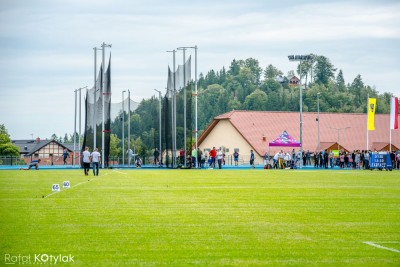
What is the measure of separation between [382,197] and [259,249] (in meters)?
13.8

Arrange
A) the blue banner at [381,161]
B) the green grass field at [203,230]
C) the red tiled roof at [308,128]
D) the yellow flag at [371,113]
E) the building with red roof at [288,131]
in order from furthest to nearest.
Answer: the red tiled roof at [308,128] < the building with red roof at [288,131] < the yellow flag at [371,113] < the blue banner at [381,161] < the green grass field at [203,230]

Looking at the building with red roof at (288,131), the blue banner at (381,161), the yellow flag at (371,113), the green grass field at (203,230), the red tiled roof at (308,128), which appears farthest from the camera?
the red tiled roof at (308,128)

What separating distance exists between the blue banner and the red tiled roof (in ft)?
146

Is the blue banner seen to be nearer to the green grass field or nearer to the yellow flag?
the yellow flag

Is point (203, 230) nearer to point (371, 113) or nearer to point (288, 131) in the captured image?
point (371, 113)

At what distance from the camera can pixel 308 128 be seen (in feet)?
381

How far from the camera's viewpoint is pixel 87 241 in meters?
13.1

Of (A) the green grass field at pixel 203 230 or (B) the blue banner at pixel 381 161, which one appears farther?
(B) the blue banner at pixel 381 161

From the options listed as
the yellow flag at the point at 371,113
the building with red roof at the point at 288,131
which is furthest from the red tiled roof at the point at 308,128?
the yellow flag at the point at 371,113

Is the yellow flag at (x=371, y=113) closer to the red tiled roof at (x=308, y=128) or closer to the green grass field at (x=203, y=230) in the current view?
the red tiled roof at (x=308, y=128)

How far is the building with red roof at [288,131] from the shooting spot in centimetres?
11175

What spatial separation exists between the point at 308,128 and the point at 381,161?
169 feet

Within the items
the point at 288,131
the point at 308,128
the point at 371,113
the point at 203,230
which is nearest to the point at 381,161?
the point at 371,113

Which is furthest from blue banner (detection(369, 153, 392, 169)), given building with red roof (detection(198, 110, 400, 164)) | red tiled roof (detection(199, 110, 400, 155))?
red tiled roof (detection(199, 110, 400, 155))
